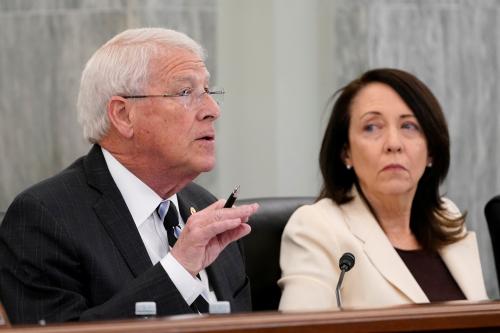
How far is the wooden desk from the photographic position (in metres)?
1.96

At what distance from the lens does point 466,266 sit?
354 centimetres

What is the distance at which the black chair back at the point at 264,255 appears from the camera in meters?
3.41

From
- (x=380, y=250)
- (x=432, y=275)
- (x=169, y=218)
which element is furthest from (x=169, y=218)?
(x=432, y=275)

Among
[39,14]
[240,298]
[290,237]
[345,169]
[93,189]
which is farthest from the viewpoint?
[39,14]

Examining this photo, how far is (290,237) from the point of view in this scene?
11.0 ft

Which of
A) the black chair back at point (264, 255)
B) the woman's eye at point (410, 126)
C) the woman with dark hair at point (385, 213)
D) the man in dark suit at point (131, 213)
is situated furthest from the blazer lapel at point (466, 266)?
the man in dark suit at point (131, 213)

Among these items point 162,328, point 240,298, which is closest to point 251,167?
point 240,298

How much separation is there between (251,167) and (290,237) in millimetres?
1285

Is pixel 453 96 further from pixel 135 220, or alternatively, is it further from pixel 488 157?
pixel 135 220

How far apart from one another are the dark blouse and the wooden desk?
122 centimetres

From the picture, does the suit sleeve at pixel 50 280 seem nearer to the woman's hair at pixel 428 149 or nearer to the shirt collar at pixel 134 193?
the shirt collar at pixel 134 193

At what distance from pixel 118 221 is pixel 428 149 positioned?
3.96 feet

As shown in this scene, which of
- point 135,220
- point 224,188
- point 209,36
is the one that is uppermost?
point 209,36

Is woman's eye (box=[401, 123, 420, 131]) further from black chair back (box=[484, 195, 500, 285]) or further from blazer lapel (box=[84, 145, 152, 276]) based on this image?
Answer: blazer lapel (box=[84, 145, 152, 276])
